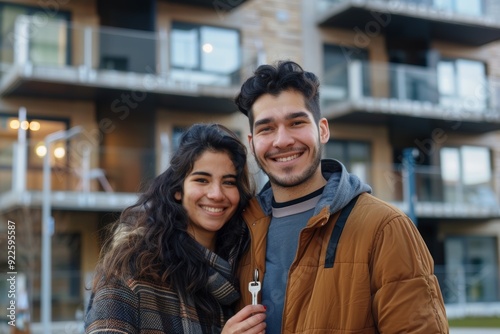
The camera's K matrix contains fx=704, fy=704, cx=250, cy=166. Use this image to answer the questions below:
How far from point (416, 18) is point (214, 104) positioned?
741 cm

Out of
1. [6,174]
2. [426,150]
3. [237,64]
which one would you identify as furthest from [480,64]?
[6,174]

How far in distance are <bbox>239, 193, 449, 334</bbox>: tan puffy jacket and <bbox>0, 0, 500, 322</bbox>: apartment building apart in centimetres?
979

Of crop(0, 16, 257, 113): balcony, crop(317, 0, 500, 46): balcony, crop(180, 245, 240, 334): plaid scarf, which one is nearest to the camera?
crop(180, 245, 240, 334): plaid scarf

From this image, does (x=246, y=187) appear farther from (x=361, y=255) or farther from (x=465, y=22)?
(x=465, y=22)

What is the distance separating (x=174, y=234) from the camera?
3.71 meters

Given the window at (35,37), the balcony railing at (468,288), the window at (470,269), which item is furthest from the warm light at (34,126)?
the window at (470,269)

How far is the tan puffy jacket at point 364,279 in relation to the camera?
9.44 ft

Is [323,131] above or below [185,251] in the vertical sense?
above

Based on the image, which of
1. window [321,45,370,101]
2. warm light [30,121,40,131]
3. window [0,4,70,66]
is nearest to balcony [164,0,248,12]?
window [321,45,370,101]

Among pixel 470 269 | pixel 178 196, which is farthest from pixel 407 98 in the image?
pixel 178 196

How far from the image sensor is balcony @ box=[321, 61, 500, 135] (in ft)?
66.3

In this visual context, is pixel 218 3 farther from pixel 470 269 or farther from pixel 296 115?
pixel 296 115

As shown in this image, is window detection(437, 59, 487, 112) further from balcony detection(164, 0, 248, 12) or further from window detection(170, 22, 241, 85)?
window detection(170, 22, 241, 85)

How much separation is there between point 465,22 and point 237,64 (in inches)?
332
